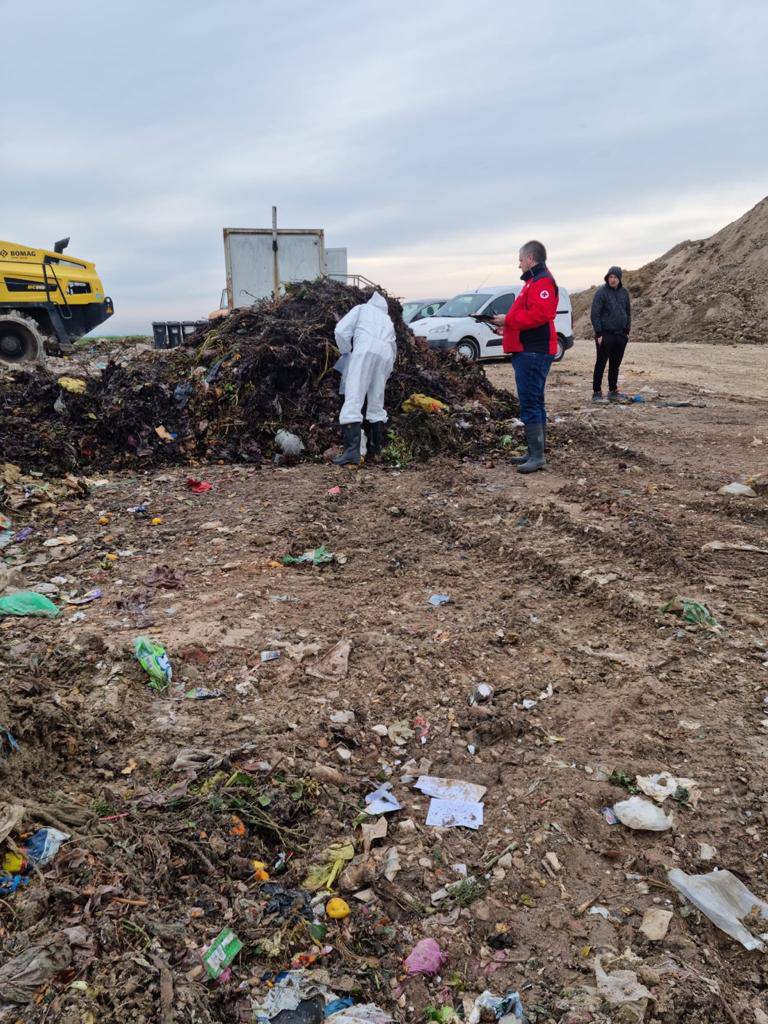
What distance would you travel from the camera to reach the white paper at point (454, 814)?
222cm

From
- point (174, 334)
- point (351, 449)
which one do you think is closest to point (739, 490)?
point (351, 449)

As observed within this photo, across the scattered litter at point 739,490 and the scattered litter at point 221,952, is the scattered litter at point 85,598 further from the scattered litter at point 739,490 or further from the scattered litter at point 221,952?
the scattered litter at point 739,490

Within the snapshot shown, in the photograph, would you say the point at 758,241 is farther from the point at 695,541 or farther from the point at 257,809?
the point at 257,809

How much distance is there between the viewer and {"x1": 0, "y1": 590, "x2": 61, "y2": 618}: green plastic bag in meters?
3.59

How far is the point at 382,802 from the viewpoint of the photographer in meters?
2.31

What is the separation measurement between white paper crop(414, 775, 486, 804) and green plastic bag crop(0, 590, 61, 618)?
226 centimetres

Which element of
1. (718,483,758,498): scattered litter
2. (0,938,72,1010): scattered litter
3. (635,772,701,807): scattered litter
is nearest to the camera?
(0,938,72,1010): scattered litter

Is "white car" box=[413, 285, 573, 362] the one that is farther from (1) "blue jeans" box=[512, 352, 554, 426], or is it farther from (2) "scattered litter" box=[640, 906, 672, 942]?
(2) "scattered litter" box=[640, 906, 672, 942]

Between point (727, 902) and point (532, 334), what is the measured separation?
4.70 meters

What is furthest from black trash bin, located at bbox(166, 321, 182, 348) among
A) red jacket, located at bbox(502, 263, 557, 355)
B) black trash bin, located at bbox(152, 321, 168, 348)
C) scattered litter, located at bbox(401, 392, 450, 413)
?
red jacket, located at bbox(502, 263, 557, 355)

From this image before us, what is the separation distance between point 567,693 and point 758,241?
22.7 meters

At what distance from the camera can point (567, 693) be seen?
2859mm

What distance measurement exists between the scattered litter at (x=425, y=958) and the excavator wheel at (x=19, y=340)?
11949 mm

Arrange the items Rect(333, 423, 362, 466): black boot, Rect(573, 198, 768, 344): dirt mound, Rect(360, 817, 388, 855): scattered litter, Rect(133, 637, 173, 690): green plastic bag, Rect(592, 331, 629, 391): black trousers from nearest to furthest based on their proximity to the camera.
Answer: Rect(360, 817, 388, 855): scattered litter
Rect(133, 637, 173, 690): green plastic bag
Rect(333, 423, 362, 466): black boot
Rect(592, 331, 629, 391): black trousers
Rect(573, 198, 768, 344): dirt mound
